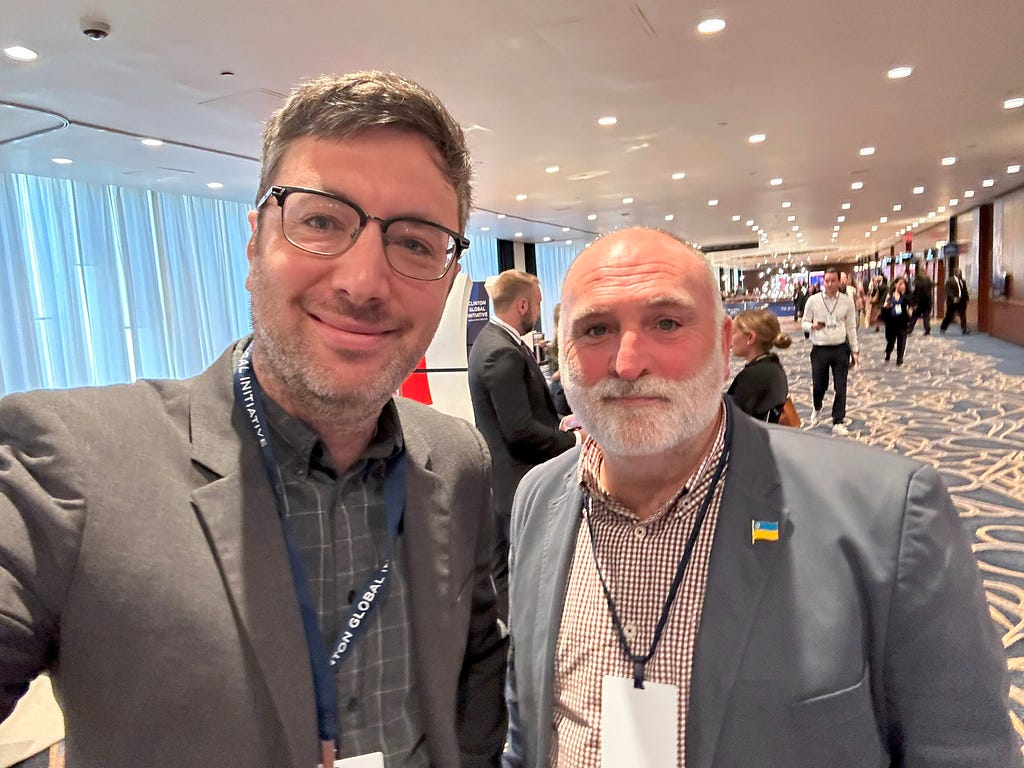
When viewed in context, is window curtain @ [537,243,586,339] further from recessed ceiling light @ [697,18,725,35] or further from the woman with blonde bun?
the woman with blonde bun

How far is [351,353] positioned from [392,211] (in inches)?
8.9

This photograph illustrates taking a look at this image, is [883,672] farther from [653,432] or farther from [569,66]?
[569,66]

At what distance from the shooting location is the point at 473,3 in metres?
4.11

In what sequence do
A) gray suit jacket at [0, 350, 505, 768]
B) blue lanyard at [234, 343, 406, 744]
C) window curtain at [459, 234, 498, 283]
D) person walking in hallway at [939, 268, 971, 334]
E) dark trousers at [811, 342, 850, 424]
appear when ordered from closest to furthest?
1. gray suit jacket at [0, 350, 505, 768]
2. blue lanyard at [234, 343, 406, 744]
3. dark trousers at [811, 342, 850, 424]
4. window curtain at [459, 234, 498, 283]
5. person walking in hallway at [939, 268, 971, 334]

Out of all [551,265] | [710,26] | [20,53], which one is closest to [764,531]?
[710,26]

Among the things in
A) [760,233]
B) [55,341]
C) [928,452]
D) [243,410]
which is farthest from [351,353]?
[760,233]

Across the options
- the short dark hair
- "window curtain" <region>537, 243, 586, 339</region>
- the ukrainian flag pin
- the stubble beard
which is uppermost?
"window curtain" <region>537, 243, 586, 339</region>

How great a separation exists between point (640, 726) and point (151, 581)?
2.88ft

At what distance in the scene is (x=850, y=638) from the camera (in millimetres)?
1133

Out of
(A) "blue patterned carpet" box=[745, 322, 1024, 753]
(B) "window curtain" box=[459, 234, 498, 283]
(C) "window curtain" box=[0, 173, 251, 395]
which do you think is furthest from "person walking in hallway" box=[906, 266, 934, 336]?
(C) "window curtain" box=[0, 173, 251, 395]

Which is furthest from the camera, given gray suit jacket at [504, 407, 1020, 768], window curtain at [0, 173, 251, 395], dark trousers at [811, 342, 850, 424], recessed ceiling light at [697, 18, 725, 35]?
window curtain at [0, 173, 251, 395]

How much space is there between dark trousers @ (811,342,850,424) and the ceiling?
2632mm

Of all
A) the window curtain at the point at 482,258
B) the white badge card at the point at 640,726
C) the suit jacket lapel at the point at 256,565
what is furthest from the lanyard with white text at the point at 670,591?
the window curtain at the point at 482,258

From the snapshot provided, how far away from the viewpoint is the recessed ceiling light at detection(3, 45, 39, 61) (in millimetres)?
4395
